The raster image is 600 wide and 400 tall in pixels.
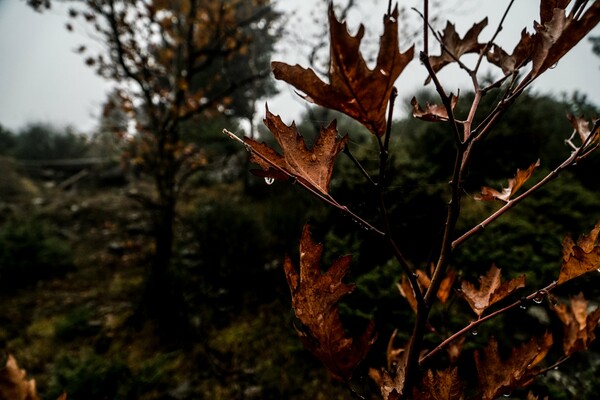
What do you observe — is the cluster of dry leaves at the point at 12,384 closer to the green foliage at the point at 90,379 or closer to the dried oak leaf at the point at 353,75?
the dried oak leaf at the point at 353,75

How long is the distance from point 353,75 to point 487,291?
73cm

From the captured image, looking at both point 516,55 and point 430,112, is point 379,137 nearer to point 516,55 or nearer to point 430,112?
point 430,112

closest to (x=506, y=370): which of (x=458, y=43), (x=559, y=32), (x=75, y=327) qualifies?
(x=559, y=32)

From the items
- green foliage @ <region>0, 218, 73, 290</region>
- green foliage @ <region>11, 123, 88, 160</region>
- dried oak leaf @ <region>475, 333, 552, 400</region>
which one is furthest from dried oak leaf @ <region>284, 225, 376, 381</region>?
green foliage @ <region>11, 123, 88, 160</region>

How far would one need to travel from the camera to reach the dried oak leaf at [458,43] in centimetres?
82

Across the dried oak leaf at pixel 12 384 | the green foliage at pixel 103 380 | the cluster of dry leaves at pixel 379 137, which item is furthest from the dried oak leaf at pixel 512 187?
the green foliage at pixel 103 380

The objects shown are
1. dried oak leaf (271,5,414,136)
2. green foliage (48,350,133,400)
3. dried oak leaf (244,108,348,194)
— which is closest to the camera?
dried oak leaf (271,5,414,136)

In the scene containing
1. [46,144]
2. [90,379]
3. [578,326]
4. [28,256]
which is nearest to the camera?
[578,326]

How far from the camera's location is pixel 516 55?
657 mm

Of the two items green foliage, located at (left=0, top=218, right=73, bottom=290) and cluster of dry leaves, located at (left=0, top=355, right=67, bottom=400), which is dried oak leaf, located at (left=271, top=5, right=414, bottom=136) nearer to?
cluster of dry leaves, located at (left=0, top=355, right=67, bottom=400)

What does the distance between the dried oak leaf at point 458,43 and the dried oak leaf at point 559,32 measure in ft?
1.03

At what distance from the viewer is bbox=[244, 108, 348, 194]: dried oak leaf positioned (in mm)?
576

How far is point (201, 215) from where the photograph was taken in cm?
523

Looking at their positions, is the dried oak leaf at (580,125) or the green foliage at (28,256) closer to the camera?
the dried oak leaf at (580,125)
